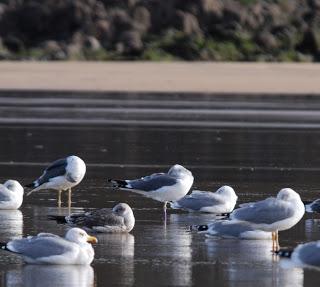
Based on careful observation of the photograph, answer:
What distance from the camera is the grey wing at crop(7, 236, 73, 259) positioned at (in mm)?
12703

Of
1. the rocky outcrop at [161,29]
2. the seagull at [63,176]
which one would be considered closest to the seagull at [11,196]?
the seagull at [63,176]

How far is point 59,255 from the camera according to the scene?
12.7 meters

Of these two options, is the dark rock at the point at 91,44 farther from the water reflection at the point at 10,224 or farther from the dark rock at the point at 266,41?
the water reflection at the point at 10,224

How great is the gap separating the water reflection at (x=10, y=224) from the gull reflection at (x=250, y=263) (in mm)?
1905

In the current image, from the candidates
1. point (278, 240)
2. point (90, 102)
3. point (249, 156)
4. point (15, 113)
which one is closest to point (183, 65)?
point (90, 102)

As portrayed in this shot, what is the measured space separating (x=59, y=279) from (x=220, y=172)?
8931mm

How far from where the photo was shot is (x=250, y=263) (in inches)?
514

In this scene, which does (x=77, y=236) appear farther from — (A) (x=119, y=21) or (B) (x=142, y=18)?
(B) (x=142, y=18)

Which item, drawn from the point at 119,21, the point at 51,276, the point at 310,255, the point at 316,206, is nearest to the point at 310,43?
the point at 119,21

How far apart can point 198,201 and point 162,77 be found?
28825mm

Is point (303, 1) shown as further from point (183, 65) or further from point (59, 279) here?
point (59, 279)

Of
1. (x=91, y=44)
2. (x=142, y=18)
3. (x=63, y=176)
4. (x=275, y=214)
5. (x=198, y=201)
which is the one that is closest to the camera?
(x=275, y=214)

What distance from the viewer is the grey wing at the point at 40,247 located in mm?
12703

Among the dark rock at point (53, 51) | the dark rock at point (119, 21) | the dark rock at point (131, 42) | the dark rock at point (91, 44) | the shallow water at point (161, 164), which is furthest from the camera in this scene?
the dark rock at point (119, 21)
